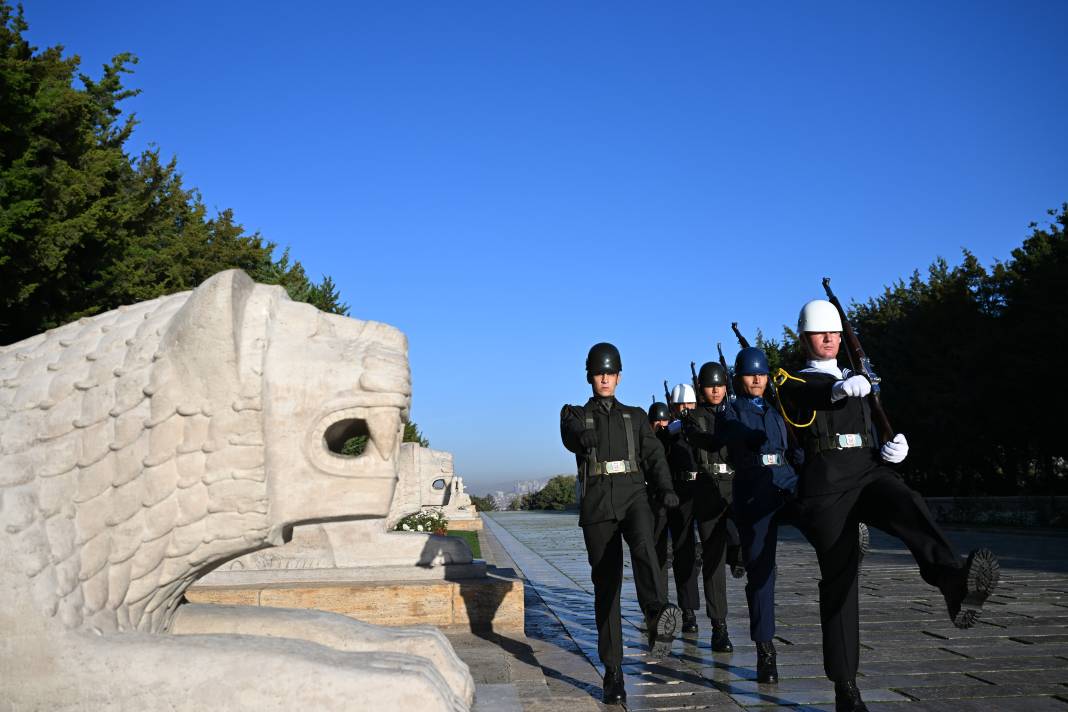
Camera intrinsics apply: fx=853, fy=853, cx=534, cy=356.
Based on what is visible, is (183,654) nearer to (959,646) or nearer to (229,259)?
(959,646)

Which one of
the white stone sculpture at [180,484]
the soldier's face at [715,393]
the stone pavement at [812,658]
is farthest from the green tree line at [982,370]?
the white stone sculpture at [180,484]

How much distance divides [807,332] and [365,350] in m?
2.72

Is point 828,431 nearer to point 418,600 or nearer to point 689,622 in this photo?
point 689,622

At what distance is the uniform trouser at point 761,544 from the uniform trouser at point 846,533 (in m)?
0.53

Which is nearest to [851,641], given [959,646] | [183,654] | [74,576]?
[959,646]

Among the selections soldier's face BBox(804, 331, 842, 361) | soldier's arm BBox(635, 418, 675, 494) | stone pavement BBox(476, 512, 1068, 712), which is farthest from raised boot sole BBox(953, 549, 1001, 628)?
soldier's arm BBox(635, 418, 675, 494)

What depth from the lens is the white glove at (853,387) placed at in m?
4.02

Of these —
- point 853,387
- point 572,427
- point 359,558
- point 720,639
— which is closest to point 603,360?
point 572,427

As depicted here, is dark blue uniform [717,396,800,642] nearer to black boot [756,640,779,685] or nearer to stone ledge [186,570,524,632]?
black boot [756,640,779,685]

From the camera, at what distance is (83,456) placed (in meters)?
2.39

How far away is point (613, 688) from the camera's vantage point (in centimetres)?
459

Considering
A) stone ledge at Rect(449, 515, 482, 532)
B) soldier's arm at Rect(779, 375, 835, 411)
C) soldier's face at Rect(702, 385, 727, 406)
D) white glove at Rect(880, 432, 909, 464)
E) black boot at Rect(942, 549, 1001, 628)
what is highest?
soldier's face at Rect(702, 385, 727, 406)

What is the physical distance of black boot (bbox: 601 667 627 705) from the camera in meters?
4.56

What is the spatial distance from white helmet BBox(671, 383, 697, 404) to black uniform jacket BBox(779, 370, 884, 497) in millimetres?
4352
